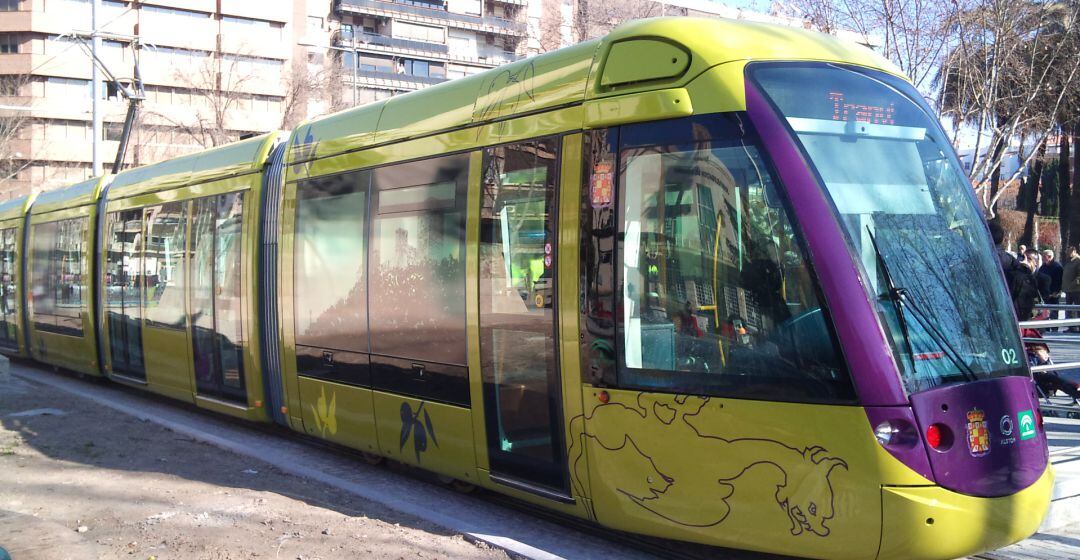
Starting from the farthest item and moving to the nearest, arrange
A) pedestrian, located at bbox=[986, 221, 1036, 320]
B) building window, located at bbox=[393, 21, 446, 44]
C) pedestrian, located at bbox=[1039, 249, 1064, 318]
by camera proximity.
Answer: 1. building window, located at bbox=[393, 21, 446, 44]
2. pedestrian, located at bbox=[1039, 249, 1064, 318]
3. pedestrian, located at bbox=[986, 221, 1036, 320]

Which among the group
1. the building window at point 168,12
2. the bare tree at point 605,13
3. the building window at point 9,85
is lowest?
the bare tree at point 605,13

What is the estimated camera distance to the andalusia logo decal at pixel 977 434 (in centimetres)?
472

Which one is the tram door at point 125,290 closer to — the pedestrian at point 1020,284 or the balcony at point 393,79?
the pedestrian at point 1020,284

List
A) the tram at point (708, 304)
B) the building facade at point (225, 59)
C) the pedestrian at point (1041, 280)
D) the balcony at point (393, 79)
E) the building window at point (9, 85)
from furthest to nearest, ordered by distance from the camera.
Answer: the balcony at point (393, 79)
the building window at point (9, 85)
the building facade at point (225, 59)
the pedestrian at point (1041, 280)
the tram at point (708, 304)

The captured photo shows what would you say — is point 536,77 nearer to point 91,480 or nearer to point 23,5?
point 91,480

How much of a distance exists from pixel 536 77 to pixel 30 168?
188ft

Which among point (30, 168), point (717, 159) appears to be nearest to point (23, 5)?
point (30, 168)

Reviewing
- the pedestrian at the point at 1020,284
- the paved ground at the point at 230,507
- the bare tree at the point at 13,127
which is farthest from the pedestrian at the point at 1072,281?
the bare tree at the point at 13,127

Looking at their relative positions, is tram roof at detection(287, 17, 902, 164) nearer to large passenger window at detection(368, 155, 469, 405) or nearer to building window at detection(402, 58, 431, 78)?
large passenger window at detection(368, 155, 469, 405)

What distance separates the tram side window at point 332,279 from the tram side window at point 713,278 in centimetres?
314

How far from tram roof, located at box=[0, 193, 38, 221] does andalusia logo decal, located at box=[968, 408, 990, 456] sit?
16.5m

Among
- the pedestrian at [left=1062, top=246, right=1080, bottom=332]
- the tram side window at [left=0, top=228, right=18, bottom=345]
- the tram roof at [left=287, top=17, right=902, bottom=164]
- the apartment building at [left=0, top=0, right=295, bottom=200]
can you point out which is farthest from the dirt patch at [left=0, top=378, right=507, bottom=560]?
the apartment building at [left=0, top=0, right=295, bottom=200]

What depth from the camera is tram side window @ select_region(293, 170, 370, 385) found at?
7.95 meters

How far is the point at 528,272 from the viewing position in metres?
6.07
